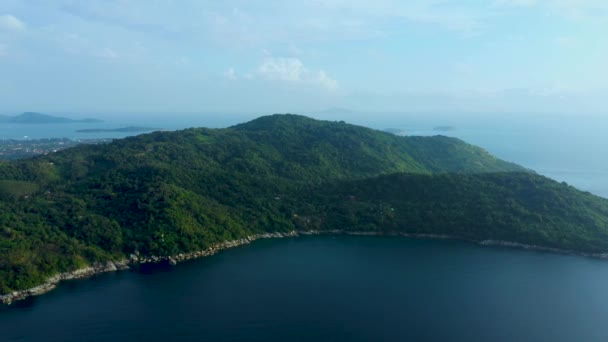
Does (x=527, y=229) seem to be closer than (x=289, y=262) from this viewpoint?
No

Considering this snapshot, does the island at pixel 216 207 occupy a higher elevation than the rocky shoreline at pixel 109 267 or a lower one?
higher

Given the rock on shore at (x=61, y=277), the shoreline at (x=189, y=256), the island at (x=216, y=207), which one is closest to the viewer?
the rock on shore at (x=61, y=277)

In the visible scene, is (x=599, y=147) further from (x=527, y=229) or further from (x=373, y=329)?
(x=373, y=329)

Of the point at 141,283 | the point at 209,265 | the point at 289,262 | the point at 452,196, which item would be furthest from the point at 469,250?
the point at 141,283

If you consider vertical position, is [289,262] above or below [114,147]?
below

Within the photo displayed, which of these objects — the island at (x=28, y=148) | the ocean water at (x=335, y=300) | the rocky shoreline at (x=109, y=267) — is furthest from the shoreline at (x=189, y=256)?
the island at (x=28, y=148)

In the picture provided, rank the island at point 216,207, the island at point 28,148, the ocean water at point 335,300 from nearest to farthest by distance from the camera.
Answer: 1. the ocean water at point 335,300
2. the island at point 216,207
3. the island at point 28,148

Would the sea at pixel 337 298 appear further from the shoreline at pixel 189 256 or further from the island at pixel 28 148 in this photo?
the island at pixel 28 148

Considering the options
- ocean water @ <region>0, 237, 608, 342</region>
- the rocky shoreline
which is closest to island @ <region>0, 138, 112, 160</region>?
the rocky shoreline

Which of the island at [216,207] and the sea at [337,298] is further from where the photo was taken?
the island at [216,207]
